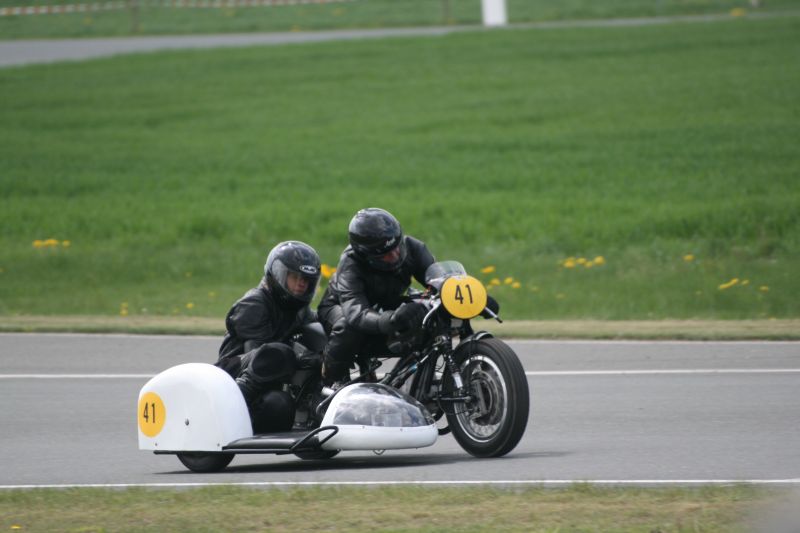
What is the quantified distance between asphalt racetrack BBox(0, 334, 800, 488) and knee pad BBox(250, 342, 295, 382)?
22.1 inches

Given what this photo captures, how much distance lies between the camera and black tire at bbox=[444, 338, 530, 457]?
8.50 meters

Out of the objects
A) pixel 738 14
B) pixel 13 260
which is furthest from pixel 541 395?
pixel 738 14

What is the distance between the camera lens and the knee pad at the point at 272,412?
912cm

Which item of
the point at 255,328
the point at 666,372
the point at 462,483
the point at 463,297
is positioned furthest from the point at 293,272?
the point at 666,372

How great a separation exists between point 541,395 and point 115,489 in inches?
180

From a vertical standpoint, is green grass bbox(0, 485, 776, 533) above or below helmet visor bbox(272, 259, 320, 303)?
below

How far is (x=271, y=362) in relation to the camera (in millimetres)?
9031

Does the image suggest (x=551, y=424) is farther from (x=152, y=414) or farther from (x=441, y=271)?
(x=152, y=414)

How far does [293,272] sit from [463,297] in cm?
112

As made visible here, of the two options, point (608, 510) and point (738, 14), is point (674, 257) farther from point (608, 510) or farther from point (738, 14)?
point (738, 14)

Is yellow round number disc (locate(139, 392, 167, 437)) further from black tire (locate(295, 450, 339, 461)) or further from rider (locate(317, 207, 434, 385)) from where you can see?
rider (locate(317, 207, 434, 385))

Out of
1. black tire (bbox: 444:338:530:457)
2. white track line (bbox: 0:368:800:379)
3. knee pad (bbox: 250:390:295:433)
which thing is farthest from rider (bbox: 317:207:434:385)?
white track line (bbox: 0:368:800:379)

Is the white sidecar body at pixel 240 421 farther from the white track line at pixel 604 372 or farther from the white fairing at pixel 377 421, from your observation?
the white track line at pixel 604 372

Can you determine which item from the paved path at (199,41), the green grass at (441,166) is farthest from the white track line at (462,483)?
the paved path at (199,41)
